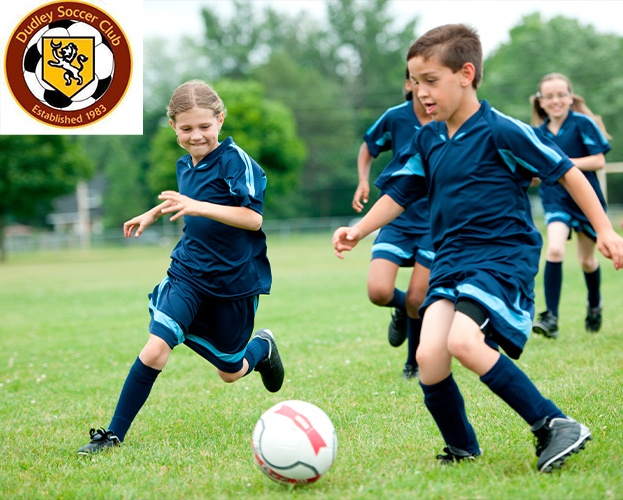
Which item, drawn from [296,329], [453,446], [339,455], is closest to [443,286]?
[453,446]

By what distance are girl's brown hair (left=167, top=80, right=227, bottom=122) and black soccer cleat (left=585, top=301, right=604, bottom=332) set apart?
15.8 ft

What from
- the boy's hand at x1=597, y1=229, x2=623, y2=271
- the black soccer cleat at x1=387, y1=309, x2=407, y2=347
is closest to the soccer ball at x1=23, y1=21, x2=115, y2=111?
the black soccer cleat at x1=387, y1=309, x2=407, y2=347

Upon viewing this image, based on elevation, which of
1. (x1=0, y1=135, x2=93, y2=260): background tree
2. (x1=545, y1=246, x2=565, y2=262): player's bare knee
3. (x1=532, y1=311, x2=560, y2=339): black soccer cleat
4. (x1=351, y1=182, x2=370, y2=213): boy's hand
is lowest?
(x1=0, y1=135, x2=93, y2=260): background tree

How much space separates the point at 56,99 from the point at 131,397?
9.11 ft

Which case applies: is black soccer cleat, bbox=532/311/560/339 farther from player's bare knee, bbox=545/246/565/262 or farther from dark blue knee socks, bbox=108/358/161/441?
dark blue knee socks, bbox=108/358/161/441

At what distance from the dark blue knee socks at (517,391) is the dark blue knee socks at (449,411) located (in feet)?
0.68

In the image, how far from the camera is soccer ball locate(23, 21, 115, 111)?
20.9 ft

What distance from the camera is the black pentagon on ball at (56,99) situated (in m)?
6.49

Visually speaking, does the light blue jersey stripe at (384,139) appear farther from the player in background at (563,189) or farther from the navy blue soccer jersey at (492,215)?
the navy blue soccer jersey at (492,215)

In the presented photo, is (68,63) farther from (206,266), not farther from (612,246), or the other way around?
(612,246)

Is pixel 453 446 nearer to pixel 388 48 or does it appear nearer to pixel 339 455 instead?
pixel 339 455

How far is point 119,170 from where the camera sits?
6284 centimetres

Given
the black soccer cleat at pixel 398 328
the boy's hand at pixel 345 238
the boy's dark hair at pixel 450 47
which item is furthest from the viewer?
the black soccer cleat at pixel 398 328

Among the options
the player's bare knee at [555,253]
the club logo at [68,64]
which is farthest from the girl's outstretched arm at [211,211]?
the player's bare knee at [555,253]
